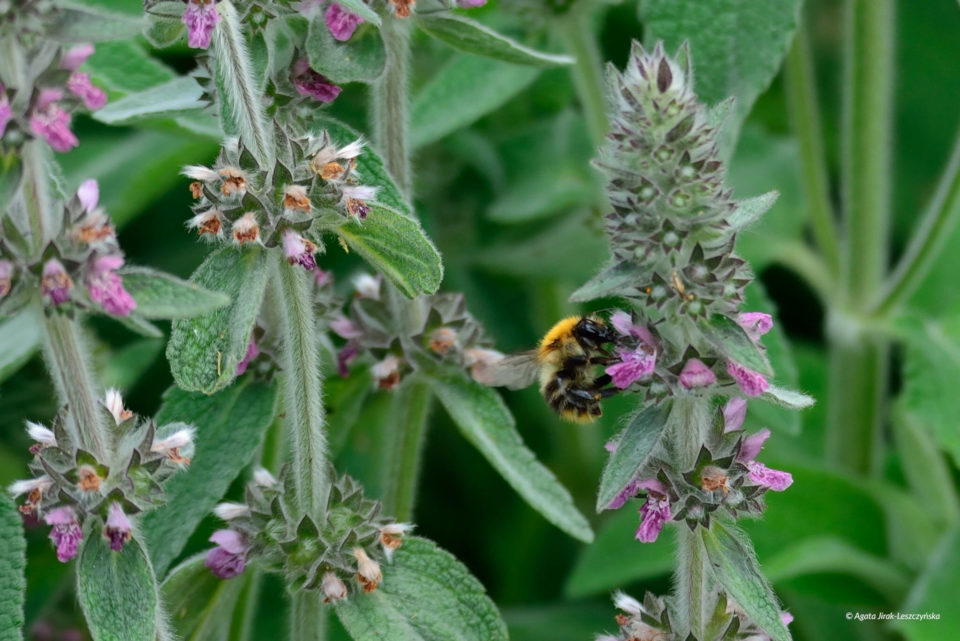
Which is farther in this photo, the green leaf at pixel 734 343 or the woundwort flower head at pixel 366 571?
the woundwort flower head at pixel 366 571

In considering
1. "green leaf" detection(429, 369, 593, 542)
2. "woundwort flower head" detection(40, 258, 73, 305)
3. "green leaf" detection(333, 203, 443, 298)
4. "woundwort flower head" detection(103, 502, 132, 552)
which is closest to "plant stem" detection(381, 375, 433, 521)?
"green leaf" detection(429, 369, 593, 542)

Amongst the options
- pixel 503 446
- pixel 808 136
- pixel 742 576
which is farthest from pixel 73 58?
pixel 808 136

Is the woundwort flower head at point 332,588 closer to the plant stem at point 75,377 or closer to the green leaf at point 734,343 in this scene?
the plant stem at point 75,377

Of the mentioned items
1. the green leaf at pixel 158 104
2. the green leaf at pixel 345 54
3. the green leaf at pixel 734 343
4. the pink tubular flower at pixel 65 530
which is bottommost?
the pink tubular flower at pixel 65 530

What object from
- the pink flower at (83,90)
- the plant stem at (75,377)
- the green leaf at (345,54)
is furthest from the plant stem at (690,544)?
the pink flower at (83,90)

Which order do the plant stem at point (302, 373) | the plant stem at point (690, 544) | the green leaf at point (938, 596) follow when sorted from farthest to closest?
the green leaf at point (938, 596), the plant stem at point (302, 373), the plant stem at point (690, 544)

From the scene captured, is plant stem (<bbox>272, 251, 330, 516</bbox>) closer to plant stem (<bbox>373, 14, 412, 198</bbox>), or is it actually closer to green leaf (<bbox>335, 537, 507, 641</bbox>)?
green leaf (<bbox>335, 537, 507, 641</bbox>)
